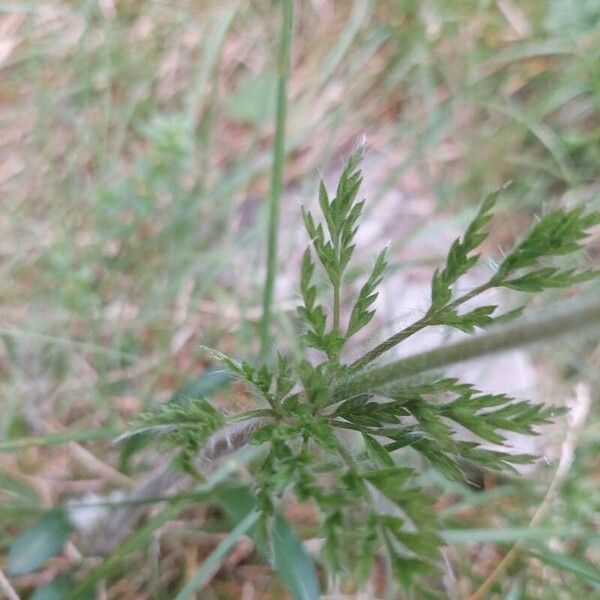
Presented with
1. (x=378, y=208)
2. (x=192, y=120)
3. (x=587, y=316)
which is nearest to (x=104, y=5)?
(x=192, y=120)

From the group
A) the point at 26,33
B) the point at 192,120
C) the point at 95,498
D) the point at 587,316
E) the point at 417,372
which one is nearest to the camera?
the point at 587,316

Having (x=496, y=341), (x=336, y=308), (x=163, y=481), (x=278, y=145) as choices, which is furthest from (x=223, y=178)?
(x=496, y=341)

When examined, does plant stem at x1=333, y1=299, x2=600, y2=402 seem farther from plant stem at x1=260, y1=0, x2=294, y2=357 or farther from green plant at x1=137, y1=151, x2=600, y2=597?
plant stem at x1=260, y1=0, x2=294, y2=357

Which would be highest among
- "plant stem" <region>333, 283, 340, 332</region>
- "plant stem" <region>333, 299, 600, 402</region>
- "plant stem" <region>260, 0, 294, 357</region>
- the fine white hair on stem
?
"plant stem" <region>260, 0, 294, 357</region>

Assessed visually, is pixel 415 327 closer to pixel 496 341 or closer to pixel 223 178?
pixel 496 341

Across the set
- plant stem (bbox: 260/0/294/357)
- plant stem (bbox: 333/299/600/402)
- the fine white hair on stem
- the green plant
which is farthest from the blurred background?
plant stem (bbox: 333/299/600/402)

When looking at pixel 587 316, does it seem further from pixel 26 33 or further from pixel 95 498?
pixel 26 33
